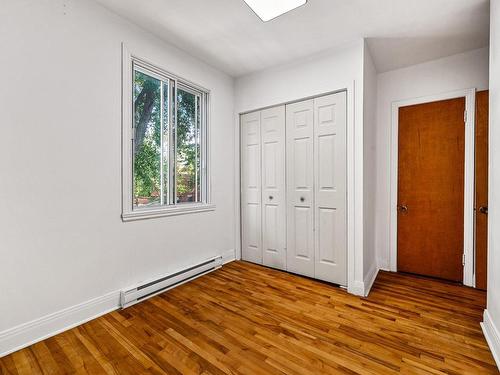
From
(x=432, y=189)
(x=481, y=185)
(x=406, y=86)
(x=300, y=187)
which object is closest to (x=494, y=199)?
(x=481, y=185)

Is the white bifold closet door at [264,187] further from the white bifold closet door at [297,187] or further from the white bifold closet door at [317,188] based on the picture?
the white bifold closet door at [317,188]

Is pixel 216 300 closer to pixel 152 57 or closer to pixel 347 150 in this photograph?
pixel 347 150

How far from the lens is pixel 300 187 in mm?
3033

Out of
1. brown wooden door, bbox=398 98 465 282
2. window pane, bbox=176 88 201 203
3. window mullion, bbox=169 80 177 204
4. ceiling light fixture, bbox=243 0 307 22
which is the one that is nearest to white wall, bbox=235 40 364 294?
ceiling light fixture, bbox=243 0 307 22

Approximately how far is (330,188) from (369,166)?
1.75 feet

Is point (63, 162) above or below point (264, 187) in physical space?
above

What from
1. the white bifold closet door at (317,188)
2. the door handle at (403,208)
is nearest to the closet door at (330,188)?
the white bifold closet door at (317,188)

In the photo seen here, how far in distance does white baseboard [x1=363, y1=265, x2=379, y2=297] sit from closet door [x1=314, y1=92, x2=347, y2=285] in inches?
8.2

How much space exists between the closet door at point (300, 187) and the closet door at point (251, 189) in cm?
46

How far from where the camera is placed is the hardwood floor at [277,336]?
Answer: 5.13ft

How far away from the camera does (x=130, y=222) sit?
2.35 metres

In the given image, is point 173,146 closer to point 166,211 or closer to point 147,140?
point 147,140

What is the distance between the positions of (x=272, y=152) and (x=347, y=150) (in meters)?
0.96

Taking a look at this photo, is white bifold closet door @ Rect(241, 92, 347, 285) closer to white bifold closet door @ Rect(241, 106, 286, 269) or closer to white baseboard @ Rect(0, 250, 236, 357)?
white bifold closet door @ Rect(241, 106, 286, 269)
